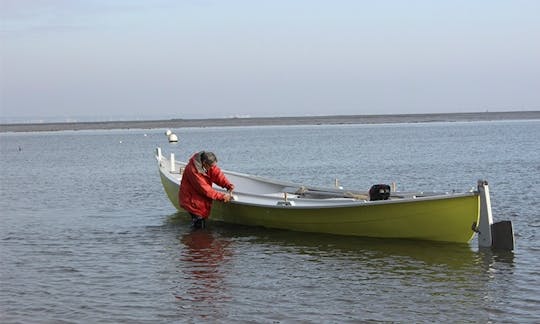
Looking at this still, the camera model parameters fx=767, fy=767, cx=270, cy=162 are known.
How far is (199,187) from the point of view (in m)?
17.0

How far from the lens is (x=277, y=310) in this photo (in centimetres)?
1039

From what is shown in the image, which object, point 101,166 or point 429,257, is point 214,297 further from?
point 101,166

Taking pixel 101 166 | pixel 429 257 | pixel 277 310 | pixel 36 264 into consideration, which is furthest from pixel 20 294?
pixel 101 166

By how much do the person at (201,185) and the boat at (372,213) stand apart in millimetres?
514

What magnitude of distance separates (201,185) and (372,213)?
13.6ft

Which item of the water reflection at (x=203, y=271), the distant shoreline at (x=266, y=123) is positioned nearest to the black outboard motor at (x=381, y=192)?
the water reflection at (x=203, y=271)

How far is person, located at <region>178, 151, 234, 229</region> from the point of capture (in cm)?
Answer: 1706

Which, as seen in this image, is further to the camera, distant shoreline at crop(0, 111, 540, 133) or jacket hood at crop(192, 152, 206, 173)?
distant shoreline at crop(0, 111, 540, 133)

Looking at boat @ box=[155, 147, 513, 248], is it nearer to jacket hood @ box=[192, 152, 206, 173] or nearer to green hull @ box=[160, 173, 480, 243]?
green hull @ box=[160, 173, 480, 243]

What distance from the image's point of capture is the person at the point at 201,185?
17.1m

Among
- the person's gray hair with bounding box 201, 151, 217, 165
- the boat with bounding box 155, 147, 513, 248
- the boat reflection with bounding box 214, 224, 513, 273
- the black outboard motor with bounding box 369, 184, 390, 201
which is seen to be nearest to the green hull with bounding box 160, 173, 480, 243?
the boat with bounding box 155, 147, 513, 248

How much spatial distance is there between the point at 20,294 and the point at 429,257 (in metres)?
6.95

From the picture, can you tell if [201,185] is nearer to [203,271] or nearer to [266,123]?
[203,271]

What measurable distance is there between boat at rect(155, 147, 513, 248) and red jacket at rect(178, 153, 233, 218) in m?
0.54
